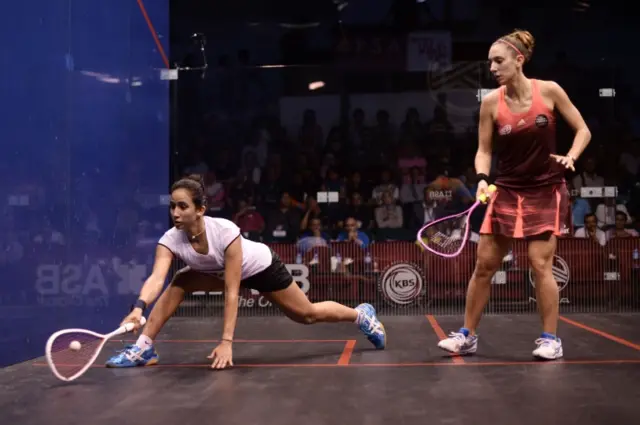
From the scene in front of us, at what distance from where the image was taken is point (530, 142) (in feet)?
8.87

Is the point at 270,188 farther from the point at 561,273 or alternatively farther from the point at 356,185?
the point at 561,273

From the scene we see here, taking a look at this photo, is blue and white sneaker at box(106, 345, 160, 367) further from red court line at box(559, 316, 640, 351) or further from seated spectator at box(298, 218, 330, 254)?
seated spectator at box(298, 218, 330, 254)

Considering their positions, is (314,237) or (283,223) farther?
(283,223)

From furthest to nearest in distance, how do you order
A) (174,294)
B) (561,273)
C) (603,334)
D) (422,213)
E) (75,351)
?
(422,213) < (561,273) < (603,334) < (174,294) < (75,351)

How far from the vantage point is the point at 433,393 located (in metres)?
2.12

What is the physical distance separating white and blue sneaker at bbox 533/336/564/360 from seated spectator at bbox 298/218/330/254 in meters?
2.58

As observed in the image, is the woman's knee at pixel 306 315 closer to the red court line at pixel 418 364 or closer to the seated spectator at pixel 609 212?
the red court line at pixel 418 364

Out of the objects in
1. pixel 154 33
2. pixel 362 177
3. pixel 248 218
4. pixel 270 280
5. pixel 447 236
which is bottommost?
pixel 270 280

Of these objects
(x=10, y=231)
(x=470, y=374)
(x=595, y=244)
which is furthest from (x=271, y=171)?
(x=470, y=374)

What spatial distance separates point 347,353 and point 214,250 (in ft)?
2.48

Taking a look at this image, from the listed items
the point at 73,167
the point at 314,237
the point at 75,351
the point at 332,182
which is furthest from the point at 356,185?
the point at 75,351

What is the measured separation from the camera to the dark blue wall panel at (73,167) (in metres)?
2.80

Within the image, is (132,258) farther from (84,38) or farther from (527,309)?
(527,309)

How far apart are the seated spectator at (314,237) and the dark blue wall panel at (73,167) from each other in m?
1.11
